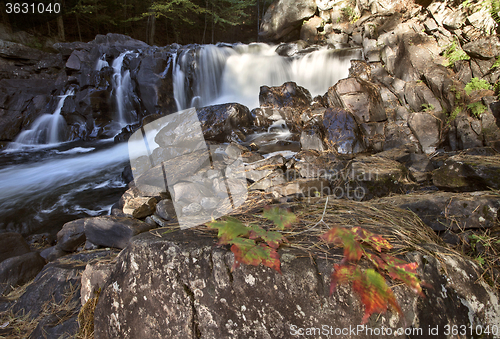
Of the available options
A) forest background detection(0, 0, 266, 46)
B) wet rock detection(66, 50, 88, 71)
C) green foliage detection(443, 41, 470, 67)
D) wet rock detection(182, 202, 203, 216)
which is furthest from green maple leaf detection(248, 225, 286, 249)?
forest background detection(0, 0, 266, 46)

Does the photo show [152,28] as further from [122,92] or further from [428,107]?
[428,107]

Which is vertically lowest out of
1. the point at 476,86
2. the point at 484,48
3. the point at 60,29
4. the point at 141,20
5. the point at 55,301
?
the point at 55,301

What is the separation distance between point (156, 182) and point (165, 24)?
23.2m

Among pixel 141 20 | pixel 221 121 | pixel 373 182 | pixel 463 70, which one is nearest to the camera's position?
pixel 373 182

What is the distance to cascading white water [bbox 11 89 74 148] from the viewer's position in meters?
11.3

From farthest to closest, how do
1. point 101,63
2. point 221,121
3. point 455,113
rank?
point 101,63 < point 221,121 < point 455,113

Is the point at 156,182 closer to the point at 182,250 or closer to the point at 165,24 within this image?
the point at 182,250

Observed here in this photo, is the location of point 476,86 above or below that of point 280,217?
above

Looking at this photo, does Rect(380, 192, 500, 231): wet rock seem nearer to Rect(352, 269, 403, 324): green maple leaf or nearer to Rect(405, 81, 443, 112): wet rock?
Rect(352, 269, 403, 324): green maple leaf

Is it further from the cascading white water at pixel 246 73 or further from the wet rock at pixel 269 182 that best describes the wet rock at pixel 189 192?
the cascading white water at pixel 246 73

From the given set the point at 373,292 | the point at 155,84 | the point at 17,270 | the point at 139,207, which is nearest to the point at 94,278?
the point at 373,292

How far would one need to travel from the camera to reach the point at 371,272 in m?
1.13

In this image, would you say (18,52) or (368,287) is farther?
(18,52)

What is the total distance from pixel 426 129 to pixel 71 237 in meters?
7.51
